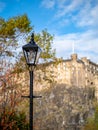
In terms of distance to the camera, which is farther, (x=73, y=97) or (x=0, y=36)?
(x=73, y=97)

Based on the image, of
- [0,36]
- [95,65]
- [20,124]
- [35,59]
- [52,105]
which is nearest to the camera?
[35,59]

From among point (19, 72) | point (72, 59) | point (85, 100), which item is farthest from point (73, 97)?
point (19, 72)

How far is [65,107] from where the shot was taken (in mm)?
47594

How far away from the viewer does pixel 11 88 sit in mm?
18422

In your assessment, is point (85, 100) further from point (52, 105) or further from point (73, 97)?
point (52, 105)

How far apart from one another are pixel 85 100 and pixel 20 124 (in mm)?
32398

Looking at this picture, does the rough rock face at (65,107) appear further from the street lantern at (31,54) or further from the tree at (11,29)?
the street lantern at (31,54)

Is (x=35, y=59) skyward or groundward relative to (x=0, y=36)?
groundward

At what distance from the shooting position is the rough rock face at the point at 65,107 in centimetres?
4577

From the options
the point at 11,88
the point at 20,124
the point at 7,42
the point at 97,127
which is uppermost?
the point at 7,42

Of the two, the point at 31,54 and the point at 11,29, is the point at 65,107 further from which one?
the point at 31,54

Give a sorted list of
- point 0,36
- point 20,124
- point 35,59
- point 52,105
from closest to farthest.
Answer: point 35,59
point 20,124
point 0,36
point 52,105

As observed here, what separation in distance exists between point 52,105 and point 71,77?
5675 millimetres

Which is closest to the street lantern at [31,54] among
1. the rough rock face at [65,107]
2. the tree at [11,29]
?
the tree at [11,29]
